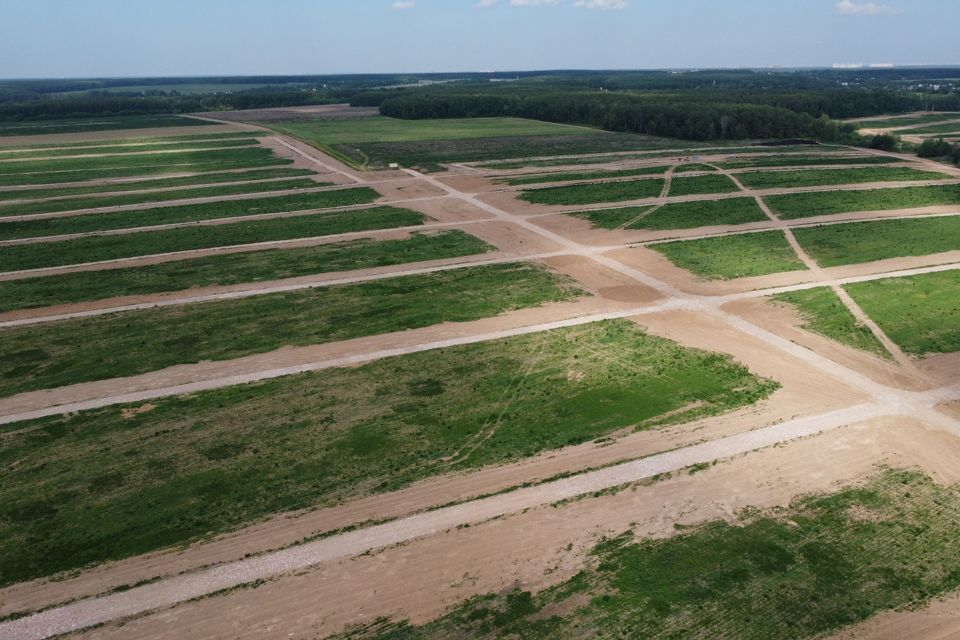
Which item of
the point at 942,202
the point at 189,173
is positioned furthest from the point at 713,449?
the point at 189,173

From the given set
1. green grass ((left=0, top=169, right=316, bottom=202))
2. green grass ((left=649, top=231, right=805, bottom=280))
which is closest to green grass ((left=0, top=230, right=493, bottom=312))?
green grass ((left=649, top=231, right=805, bottom=280))

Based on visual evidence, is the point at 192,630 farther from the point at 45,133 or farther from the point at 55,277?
the point at 45,133

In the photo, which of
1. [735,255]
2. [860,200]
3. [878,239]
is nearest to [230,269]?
[735,255]

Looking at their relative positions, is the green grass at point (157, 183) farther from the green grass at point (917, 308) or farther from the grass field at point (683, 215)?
the green grass at point (917, 308)

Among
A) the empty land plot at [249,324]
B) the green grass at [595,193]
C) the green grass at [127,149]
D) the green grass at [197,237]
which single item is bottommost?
the empty land plot at [249,324]

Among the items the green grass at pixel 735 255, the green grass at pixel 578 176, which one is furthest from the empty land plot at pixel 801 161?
the green grass at pixel 735 255

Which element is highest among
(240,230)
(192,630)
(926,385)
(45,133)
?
(45,133)
